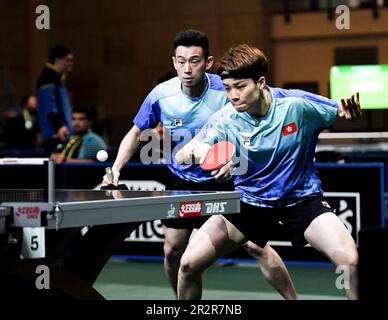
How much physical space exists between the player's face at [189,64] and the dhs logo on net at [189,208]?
1855mm

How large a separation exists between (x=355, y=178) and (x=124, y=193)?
171 inches

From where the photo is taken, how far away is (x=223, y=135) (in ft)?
16.0

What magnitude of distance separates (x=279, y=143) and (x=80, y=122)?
5100 millimetres

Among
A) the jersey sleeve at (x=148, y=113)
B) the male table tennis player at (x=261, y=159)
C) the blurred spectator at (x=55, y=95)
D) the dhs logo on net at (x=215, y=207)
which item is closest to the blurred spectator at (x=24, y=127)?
the blurred spectator at (x=55, y=95)

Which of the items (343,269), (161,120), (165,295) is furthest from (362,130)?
(343,269)

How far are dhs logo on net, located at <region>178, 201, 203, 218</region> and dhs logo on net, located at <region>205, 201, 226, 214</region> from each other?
0.16 ft

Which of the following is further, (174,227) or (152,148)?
(152,148)

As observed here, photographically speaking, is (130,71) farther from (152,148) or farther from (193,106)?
(193,106)

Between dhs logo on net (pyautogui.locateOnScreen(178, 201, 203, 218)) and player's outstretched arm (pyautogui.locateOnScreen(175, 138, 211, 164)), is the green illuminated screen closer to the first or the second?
player's outstretched arm (pyautogui.locateOnScreen(175, 138, 211, 164))

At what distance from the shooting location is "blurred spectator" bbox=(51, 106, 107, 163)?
9711 mm

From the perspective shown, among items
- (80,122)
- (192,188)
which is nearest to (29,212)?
(192,188)

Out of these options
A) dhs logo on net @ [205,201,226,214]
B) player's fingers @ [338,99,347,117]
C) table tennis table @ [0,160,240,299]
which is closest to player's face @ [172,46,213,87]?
player's fingers @ [338,99,347,117]

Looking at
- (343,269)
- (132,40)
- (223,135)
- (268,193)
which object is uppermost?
(132,40)

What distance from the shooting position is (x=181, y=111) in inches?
230
